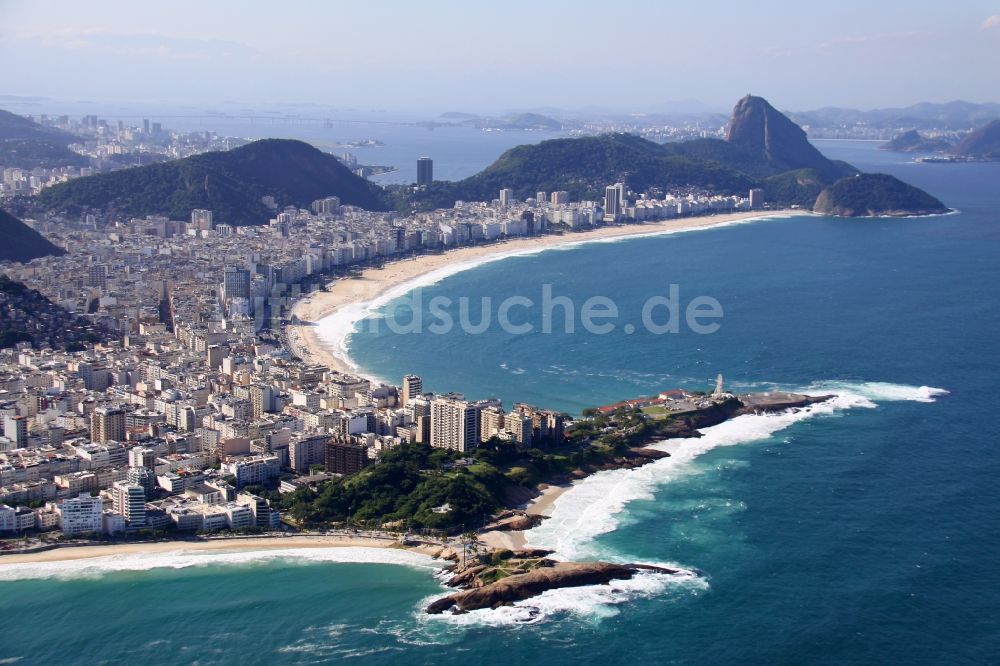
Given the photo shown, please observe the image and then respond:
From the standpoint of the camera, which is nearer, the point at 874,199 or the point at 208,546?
the point at 208,546

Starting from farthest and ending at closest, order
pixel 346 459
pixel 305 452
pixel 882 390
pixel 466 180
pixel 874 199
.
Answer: pixel 466 180
pixel 874 199
pixel 882 390
pixel 305 452
pixel 346 459

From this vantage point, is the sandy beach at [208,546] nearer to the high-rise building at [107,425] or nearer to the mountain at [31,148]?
the high-rise building at [107,425]

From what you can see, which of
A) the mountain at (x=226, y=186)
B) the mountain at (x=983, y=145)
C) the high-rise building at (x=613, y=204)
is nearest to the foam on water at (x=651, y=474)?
the high-rise building at (x=613, y=204)

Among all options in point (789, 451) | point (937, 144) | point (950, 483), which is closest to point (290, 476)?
point (789, 451)

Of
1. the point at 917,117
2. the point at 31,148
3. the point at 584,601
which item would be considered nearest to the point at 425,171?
the point at 31,148

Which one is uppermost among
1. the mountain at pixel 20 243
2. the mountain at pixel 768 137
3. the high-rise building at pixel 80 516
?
the mountain at pixel 768 137

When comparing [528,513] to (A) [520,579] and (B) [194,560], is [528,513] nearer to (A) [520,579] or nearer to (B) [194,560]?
(A) [520,579]
